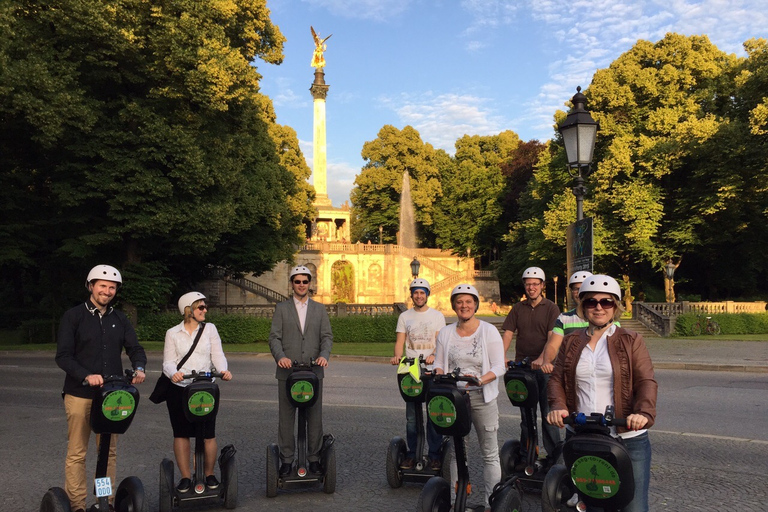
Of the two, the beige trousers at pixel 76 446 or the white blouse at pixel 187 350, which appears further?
the white blouse at pixel 187 350

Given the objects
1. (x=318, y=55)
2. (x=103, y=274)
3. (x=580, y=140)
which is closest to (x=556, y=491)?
(x=103, y=274)

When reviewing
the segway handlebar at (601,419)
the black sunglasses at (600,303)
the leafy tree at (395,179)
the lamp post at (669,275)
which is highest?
the leafy tree at (395,179)

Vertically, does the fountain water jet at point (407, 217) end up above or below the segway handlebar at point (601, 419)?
above

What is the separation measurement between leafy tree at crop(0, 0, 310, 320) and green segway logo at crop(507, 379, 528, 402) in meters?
18.5

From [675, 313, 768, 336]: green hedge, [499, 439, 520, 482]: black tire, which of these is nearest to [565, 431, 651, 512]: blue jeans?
[499, 439, 520, 482]: black tire

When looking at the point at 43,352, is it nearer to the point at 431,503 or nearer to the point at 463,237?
the point at 431,503

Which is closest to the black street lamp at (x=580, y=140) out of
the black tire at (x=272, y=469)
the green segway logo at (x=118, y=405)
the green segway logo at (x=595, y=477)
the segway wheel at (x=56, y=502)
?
the black tire at (x=272, y=469)

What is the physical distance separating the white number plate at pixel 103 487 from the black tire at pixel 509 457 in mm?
3490

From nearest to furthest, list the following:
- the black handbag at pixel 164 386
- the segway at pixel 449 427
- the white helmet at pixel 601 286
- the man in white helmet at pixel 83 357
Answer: the white helmet at pixel 601 286 → the segway at pixel 449 427 → the man in white helmet at pixel 83 357 → the black handbag at pixel 164 386

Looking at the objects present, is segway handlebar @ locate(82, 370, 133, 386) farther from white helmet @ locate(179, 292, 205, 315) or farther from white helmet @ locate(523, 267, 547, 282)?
white helmet @ locate(523, 267, 547, 282)

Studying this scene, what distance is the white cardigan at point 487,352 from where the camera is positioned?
5.31 meters

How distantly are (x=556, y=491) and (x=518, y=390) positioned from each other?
5.26 ft

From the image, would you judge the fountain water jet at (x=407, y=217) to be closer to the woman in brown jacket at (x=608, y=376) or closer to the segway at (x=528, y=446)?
the segway at (x=528, y=446)

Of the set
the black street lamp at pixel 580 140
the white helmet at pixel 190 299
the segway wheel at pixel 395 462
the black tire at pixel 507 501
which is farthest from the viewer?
the black street lamp at pixel 580 140
